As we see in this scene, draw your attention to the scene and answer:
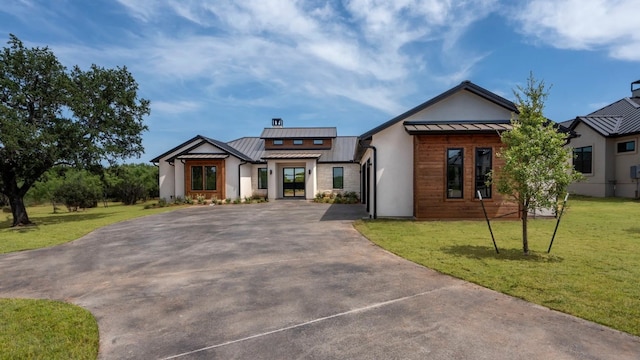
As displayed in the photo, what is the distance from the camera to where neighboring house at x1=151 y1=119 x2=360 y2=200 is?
24.0 meters

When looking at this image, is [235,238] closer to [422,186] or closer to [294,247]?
[294,247]

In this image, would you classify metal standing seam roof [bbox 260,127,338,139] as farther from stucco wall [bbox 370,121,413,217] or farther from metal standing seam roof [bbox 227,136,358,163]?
stucco wall [bbox 370,121,413,217]

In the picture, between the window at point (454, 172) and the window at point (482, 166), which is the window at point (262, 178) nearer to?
the window at point (454, 172)

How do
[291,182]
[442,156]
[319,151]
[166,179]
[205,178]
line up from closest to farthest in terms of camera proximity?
[442,156], [205,178], [166,179], [291,182], [319,151]

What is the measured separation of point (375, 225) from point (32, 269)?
940 centimetres

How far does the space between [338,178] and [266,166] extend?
5.92m

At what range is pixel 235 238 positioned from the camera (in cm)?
1014

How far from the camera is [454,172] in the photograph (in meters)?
12.9

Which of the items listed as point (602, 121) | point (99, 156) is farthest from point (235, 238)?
point (602, 121)

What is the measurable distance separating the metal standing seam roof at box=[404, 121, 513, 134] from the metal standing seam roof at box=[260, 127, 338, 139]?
15827 millimetres

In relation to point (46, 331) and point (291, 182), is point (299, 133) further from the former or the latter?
point (46, 331)

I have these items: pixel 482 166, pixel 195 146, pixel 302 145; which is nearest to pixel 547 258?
pixel 482 166

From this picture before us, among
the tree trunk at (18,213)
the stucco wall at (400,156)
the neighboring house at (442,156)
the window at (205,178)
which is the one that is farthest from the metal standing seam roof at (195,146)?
the stucco wall at (400,156)

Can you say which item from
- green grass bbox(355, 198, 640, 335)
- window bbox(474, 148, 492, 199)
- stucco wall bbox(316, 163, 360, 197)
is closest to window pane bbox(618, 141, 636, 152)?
green grass bbox(355, 198, 640, 335)
